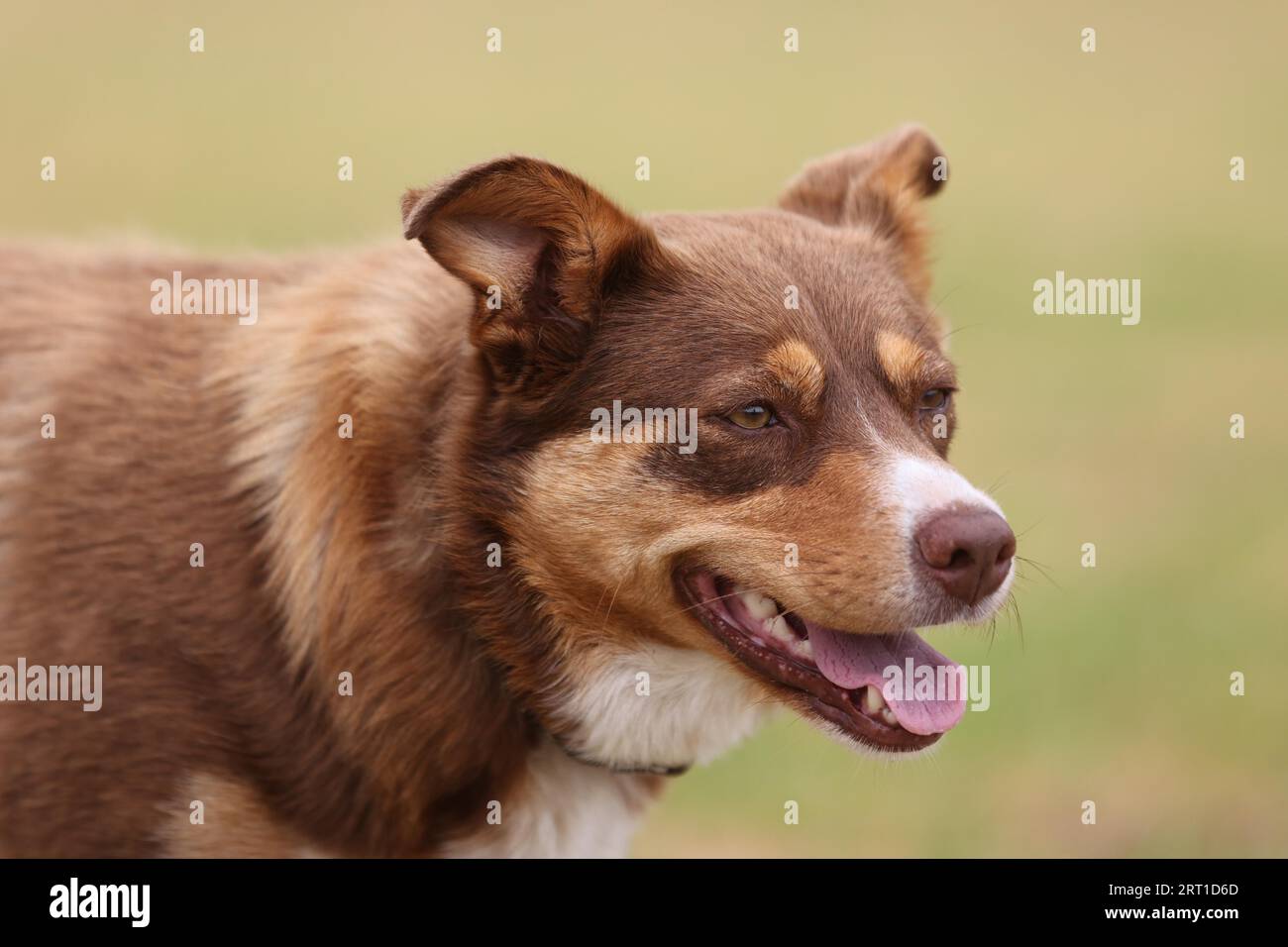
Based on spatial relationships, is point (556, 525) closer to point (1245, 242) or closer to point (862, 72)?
point (1245, 242)

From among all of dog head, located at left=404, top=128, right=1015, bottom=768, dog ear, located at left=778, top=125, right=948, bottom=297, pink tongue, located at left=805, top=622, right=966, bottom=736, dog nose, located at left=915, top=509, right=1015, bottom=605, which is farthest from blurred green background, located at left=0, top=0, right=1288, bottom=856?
dog nose, located at left=915, top=509, right=1015, bottom=605

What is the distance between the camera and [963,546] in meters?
3.97

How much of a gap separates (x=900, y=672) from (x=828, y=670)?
0.64ft

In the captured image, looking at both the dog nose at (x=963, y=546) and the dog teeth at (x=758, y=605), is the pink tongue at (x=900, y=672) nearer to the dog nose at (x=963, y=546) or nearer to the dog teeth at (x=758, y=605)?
the dog teeth at (x=758, y=605)

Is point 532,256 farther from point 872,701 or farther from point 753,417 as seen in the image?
point 872,701

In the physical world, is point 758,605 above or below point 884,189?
below

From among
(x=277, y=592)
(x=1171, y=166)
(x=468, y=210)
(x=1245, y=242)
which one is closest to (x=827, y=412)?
(x=468, y=210)

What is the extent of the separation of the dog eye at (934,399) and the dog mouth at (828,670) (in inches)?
25.7

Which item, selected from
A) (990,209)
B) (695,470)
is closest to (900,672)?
(695,470)

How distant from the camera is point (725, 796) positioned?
24.6ft

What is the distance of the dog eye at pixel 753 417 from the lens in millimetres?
4230

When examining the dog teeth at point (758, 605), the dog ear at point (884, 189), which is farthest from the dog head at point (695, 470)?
the dog ear at point (884, 189)

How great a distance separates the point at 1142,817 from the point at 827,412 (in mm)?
3918

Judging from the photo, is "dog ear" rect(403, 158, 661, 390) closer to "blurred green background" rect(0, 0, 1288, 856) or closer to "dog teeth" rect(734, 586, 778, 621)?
"dog teeth" rect(734, 586, 778, 621)
